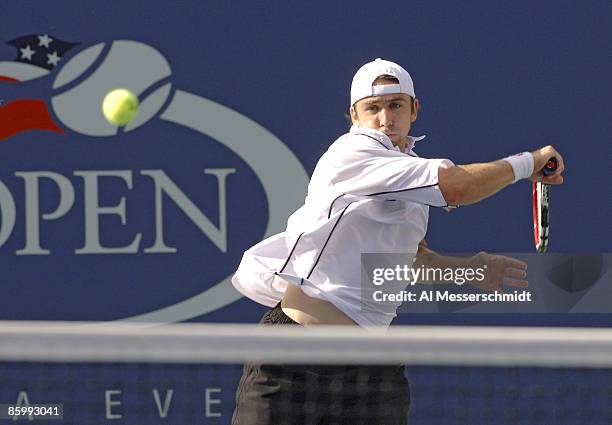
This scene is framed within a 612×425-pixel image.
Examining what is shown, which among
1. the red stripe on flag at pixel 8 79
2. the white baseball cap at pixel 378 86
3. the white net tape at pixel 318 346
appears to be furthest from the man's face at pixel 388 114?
the red stripe on flag at pixel 8 79

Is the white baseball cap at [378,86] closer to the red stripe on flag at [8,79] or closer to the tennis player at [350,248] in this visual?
the tennis player at [350,248]

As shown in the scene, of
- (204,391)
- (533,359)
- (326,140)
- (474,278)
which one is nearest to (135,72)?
(326,140)

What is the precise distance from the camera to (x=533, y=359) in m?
3.49

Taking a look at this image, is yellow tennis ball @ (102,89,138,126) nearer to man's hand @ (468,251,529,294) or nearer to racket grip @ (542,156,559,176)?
man's hand @ (468,251,529,294)

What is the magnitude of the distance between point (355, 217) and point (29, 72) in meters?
2.35

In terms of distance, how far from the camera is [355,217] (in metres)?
4.28

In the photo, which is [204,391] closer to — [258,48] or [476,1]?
[258,48]

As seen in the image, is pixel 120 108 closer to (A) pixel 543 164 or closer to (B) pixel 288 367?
(B) pixel 288 367

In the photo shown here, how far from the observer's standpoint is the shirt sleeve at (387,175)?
4.20m

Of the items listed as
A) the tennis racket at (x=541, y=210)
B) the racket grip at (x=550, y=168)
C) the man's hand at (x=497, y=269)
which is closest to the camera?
the racket grip at (x=550, y=168)

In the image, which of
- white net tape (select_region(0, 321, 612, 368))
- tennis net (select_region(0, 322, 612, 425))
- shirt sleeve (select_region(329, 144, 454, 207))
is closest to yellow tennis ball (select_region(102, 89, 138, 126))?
tennis net (select_region(0, 322, 612, 425))

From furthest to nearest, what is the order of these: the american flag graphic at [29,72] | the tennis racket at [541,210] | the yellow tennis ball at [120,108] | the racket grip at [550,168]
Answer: the american flag graphic at [29,72] → the yellow tennis ball at [120,108] → the tennis racket at [541,210] → the racket grip at [550,168]

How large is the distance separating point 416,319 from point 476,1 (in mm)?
1237

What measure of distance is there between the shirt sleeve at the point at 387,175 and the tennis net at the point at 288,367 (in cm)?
37
